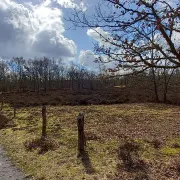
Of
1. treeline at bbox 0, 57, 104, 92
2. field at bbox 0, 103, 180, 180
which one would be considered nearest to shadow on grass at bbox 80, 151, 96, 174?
field at bbox 0, 103, 180, 180

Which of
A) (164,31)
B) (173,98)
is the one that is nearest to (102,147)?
(164,31)

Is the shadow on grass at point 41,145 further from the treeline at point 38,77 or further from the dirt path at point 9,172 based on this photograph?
the treeline at point 38,77

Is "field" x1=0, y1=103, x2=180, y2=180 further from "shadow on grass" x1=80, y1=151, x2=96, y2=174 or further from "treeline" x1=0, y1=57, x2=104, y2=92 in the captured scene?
"treeline" x1=0, y1=57, x2=104, y2=92

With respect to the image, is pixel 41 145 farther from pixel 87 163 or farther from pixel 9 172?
pixel 87 163

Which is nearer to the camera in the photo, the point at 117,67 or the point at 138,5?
the point at 138,5

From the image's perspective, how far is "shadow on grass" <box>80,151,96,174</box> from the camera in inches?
222

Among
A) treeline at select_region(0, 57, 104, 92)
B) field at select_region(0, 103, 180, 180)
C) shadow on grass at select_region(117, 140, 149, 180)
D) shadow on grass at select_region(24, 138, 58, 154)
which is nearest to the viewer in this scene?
shadow on grass at select_region(117, 140, 149, 180)

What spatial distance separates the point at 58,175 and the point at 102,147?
2462 millimetres

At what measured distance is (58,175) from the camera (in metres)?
5.45

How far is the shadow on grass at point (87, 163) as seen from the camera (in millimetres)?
5637

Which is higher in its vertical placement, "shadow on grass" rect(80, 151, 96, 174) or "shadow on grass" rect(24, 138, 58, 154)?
"shadow on grass" rect(24, 138, 58, 154)

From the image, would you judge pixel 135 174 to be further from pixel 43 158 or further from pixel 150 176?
pixel 43 158

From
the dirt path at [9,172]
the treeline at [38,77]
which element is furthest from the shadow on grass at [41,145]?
the treeline at [38,77]

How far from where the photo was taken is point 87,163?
241 inches
